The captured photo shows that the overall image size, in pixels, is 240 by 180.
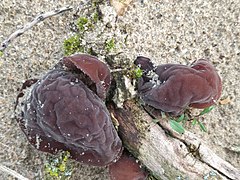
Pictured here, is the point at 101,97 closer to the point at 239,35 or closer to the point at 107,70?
the point at 107,70

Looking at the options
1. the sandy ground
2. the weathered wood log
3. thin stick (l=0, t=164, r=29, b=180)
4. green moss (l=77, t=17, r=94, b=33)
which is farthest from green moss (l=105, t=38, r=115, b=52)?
thin stick (l=0, t=164, r=29, b=180)

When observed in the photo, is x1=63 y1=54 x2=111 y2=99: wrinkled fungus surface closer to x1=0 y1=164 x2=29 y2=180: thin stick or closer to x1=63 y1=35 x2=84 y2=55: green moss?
x1=63 y1=35 x2=84 y2=55: green moss

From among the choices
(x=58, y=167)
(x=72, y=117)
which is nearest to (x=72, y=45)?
(x=72, y=117)

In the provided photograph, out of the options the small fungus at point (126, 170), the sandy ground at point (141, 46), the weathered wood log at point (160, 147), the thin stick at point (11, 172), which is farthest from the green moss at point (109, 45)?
the thin stick at point (11, 172)

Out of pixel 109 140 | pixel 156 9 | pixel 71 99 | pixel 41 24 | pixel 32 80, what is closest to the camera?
pixel 71 99

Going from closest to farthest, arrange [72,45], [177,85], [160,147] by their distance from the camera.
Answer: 1. [177,85]
2. [160,147]
3. [72,45]

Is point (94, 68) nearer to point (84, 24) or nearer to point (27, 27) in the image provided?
point (84, 24)

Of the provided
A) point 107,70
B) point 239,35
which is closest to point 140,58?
point 107,70
